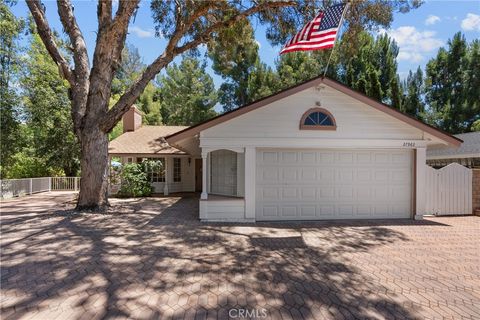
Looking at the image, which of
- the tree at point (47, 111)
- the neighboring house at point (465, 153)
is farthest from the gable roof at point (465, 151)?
the tree at point (47, 111)

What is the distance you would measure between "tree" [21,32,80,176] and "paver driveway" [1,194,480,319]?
1397cm

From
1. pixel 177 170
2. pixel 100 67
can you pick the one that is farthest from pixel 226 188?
pixel 177 170

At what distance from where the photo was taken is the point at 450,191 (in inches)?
397

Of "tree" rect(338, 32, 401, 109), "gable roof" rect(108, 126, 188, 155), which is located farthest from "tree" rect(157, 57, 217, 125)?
"tree" rect(338, 32, 401, 109)

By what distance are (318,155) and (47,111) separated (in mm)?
19985

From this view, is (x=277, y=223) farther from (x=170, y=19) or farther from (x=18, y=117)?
(x=18, y=117)

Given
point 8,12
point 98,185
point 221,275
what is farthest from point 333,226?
point 8,12

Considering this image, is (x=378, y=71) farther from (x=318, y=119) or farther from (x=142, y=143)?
(x=142, y=143)

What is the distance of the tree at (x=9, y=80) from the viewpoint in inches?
643

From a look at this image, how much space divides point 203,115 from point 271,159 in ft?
71.0

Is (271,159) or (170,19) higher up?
(170,19)

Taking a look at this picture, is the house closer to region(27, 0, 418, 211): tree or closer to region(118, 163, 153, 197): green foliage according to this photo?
region(27, 0, 418, 211): tree

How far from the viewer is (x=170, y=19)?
39.8 ft

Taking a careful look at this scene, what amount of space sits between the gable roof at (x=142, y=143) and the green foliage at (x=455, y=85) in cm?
2584
